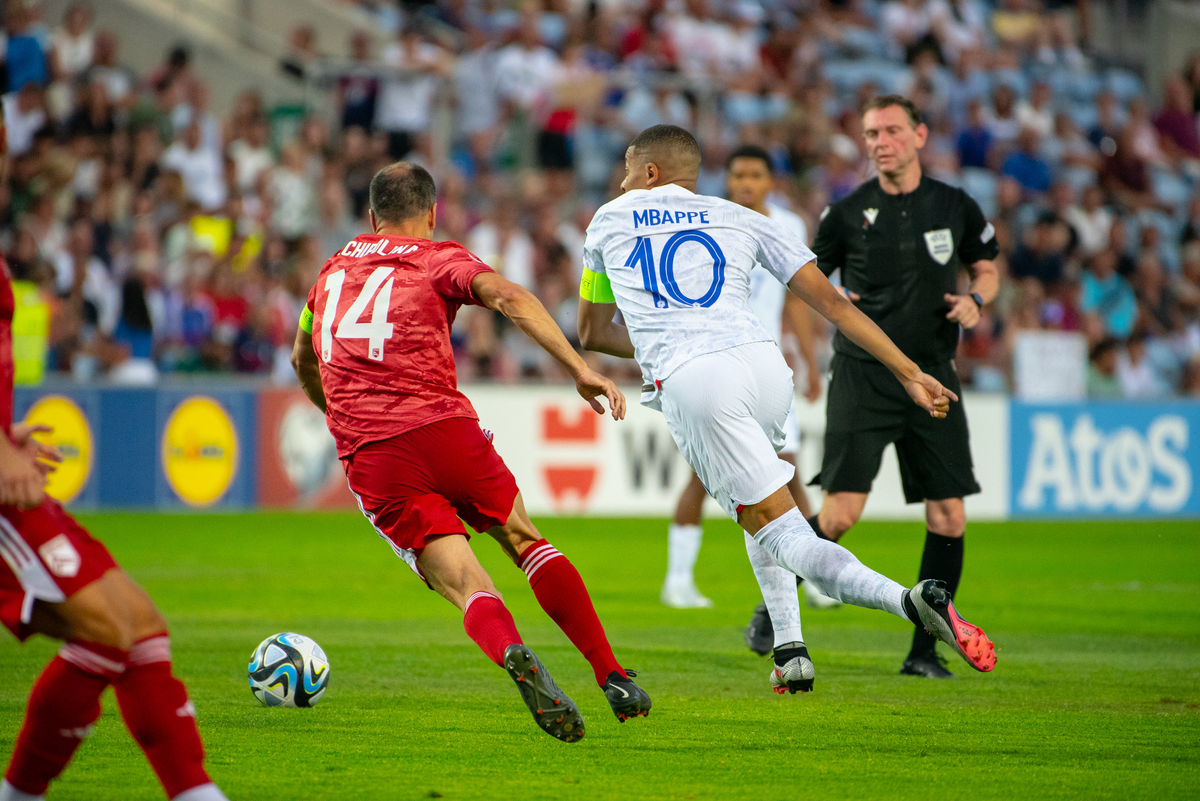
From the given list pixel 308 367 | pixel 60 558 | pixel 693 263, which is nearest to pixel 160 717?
pixel 60 558

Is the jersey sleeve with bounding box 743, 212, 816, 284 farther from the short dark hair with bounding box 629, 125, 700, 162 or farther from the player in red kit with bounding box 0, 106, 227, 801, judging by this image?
the player in red kit with bounding box 0, 106, 227, 801

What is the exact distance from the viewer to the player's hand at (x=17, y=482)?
3568 millimetres

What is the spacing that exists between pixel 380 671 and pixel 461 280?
2522 millimetres

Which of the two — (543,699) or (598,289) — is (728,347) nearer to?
(598,289)

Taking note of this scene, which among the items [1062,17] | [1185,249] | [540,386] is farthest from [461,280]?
[1062,17]

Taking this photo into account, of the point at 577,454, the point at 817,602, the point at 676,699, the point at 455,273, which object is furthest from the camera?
the point at 577,454

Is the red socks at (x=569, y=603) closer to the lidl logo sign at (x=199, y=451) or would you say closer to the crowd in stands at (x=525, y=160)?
the lidl logo sign at (x=199, y=451)

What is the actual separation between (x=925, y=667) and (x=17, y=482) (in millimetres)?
4603

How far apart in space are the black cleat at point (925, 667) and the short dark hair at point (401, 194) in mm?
3225

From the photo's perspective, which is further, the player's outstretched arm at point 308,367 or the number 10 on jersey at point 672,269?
the player's outstretched arm at point 308,367

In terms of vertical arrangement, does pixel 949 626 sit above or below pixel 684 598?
above

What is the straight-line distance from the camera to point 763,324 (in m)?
8.62

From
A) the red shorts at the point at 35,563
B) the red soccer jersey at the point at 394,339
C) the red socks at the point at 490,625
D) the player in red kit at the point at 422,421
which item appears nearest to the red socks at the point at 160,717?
the red shorts at the point at 35,563

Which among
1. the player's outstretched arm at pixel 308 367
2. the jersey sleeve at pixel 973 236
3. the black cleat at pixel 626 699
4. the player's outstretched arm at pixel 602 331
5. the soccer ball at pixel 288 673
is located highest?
the jersey sleeve at pixel 973 236
